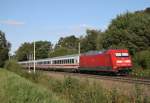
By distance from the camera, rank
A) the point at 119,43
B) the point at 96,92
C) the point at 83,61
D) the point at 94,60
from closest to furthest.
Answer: the point at 96,92 < the point at 94,60 < the point at 83,61 < the point at 119,43

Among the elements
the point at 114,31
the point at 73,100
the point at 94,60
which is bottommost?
the point at 73,100

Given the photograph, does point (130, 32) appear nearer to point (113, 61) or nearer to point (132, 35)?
point (132, 35)

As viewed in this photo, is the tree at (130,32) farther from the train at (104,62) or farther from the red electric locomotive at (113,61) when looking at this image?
the red electric locomotive at (113,61)

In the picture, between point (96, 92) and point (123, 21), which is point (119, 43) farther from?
point (96, 92)

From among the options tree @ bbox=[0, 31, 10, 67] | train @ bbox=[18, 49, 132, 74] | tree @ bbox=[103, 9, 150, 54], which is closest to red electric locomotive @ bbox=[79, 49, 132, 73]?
train @ bbox=[18, 49, 132, 74]

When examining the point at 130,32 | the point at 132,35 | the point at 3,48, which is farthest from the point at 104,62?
the point at 3,48

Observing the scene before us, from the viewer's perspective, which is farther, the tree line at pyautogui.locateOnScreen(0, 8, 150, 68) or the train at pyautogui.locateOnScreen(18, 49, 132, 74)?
the tree line at pyautogui.locateOnScreen(0, 8, 150, 68)

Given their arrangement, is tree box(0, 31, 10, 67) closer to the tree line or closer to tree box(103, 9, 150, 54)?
the tree line

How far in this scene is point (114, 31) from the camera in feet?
192

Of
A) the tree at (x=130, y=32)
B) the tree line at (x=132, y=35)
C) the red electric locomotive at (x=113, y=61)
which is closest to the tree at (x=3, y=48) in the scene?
the tree line at (x=132, y=35)

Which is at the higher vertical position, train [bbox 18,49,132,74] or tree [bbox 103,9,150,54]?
tree [bbox 103,9,150,54]

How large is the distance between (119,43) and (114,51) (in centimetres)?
1628

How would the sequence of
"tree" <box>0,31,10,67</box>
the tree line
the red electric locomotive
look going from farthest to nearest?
1. "tree" <box>0,31,10,67</box>
2. the tree line
3. the red electric locomotive

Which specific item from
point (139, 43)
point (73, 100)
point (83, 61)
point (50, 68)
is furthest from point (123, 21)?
point (73, 100)
